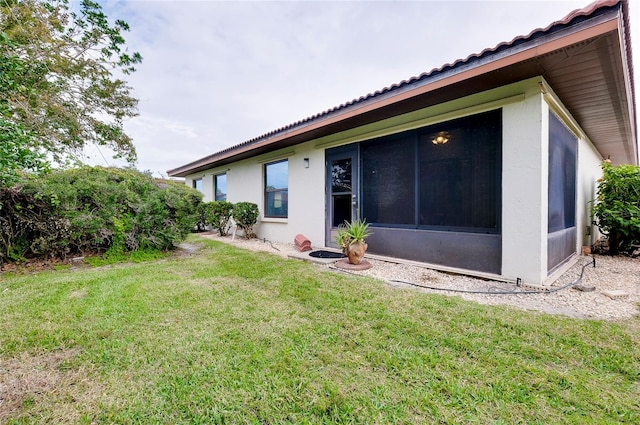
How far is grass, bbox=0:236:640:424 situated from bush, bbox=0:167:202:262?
1823mm

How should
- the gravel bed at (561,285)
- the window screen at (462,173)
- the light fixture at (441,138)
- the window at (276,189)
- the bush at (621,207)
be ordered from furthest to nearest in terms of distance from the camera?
the window at (276,189) < the bush at (621,207) < the light fixture at (441,138) < the window screen at (462,173) < the gravel bed at (561,285)

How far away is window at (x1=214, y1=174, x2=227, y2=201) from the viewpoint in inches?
428

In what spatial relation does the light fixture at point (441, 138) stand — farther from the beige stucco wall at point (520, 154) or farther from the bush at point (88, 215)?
the bush at point (88, 215)

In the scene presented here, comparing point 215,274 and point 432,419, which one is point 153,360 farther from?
point 215,274

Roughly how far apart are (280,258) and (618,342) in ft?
14.9

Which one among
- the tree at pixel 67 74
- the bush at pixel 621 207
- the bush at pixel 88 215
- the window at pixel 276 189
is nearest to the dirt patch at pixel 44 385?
the bush at pixel 88 215

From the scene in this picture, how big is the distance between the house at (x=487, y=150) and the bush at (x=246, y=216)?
2.35 meters

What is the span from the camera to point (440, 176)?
4.41 m

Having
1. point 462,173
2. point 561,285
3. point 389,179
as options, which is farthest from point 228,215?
point 561,285

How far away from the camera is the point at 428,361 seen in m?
1.85

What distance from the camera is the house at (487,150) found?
10.4 ft

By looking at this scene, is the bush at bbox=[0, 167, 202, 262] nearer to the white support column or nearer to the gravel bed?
the gravel bed

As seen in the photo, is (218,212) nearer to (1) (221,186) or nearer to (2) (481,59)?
(1) (221,186)

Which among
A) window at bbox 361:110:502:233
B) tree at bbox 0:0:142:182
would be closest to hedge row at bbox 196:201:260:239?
tree at bbox 0:0:142:182
